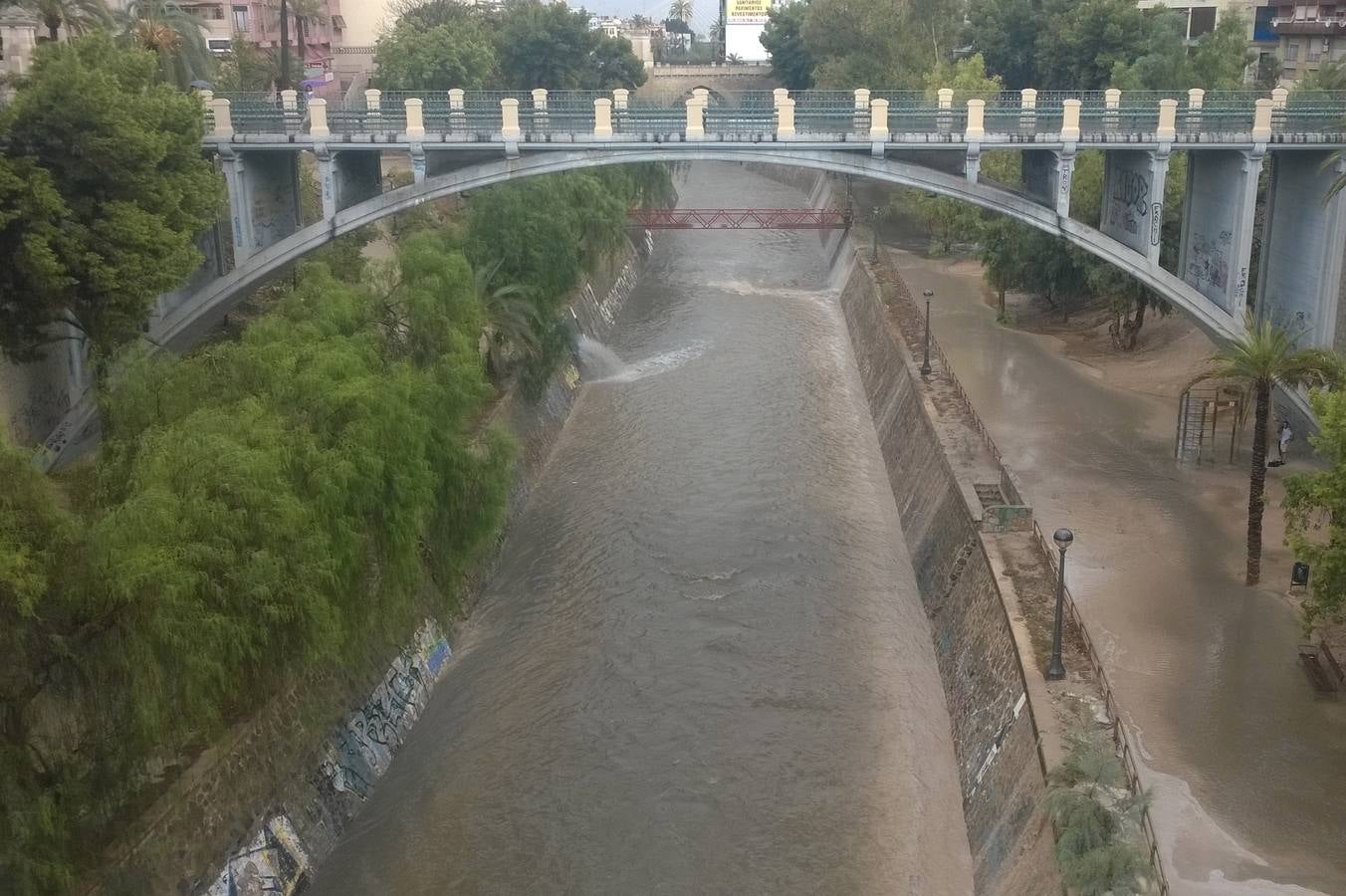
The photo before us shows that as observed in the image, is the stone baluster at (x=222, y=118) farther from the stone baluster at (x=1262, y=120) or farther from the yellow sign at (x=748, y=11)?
the yellow sign at (x=748, y=11)

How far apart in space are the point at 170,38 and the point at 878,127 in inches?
→ 785

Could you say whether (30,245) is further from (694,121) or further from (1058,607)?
(1058,607)

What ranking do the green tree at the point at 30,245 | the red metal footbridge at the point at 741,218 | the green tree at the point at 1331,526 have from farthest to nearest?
1. the red metal footbridge at the point at 741,218
2. the green tree at the point at 30,245
3. the green tree at the point at 1331,526

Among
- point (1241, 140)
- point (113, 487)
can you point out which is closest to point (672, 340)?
point (1241, 140)

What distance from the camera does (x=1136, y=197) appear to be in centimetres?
3216

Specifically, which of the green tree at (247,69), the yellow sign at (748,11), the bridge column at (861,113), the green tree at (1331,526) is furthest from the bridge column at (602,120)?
the yellow sign at (748,11)

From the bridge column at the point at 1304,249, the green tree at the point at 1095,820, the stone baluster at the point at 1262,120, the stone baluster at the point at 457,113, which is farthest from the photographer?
the stone baluster at the point at 457,113

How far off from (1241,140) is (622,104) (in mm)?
13672

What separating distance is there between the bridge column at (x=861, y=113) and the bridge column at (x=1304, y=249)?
965cm

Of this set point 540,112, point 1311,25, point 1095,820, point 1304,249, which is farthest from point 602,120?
point 1311,25

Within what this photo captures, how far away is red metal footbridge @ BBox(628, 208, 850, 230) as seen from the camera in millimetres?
43344

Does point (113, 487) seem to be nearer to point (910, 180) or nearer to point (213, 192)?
point (213, 192)

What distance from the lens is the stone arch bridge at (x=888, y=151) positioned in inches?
1174

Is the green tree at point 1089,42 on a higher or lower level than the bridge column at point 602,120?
higher
